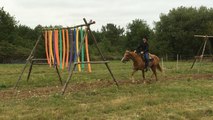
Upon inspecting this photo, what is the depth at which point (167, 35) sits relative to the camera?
6288 cm

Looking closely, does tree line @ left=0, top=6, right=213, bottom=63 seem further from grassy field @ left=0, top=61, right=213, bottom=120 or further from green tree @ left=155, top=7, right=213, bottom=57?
grassy field @ left=0, top=61, right=213, bottom=120

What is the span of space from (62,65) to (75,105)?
447cm

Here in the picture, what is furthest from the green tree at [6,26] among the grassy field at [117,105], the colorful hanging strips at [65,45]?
the grassy field at [117,105]

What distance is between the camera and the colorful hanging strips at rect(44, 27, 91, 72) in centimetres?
1546

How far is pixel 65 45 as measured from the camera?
15.8 meters

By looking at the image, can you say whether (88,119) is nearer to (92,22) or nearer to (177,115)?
(177,115)

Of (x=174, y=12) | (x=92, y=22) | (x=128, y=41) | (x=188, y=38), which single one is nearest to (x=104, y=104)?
(x=92, y=22)

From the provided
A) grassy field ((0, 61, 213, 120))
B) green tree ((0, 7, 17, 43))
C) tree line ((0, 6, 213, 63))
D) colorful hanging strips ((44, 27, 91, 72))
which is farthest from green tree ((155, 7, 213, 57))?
colorful hanging strips ((44, 27, 91, 72))

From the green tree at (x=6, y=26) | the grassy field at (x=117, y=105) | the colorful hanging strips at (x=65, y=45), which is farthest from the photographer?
the green tree at (x=6, y=26)

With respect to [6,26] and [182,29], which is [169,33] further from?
[6,26]

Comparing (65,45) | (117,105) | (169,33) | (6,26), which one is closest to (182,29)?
(169,33)

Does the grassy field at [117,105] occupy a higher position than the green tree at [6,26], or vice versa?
the green tree at [6,26]

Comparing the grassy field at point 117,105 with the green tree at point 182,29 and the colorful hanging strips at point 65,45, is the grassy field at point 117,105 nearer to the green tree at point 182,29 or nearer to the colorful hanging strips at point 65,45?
the colorful hanging strips at point 65,45

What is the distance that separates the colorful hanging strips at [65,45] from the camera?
15.5 metres
